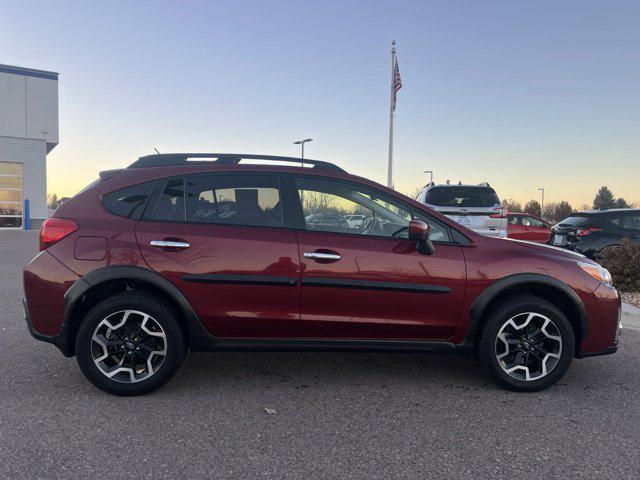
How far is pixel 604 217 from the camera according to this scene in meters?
9.41

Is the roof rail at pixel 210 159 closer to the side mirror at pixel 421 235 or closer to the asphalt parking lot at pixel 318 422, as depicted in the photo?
the side mirror at pixel 421 235

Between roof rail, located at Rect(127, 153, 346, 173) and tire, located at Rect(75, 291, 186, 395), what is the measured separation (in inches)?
42.0

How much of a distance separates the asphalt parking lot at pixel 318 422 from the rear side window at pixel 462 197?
493cm

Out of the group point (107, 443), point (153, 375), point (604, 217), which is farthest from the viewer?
point (604, 217)

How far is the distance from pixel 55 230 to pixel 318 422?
2.28m

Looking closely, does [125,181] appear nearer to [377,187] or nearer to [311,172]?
[311,172]

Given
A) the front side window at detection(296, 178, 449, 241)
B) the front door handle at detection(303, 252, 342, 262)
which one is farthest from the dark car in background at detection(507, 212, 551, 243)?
the front door handle at detection(303, 252, 342, 262)

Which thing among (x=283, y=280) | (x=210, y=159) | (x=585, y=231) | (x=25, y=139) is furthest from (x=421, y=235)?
(x=25, y=139)

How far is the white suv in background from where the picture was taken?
29.0 ft

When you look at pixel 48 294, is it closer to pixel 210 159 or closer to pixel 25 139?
pixel 210 159

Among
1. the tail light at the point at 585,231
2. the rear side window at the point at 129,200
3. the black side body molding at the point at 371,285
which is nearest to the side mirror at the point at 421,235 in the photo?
the black side body molding at the point at 371,285

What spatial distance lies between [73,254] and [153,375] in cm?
103

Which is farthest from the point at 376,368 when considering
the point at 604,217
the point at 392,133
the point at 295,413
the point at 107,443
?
the point at 392,133

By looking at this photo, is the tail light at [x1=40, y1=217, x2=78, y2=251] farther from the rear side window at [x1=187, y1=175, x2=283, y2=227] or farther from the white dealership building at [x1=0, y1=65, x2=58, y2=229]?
the white dealership building at [x1=0, y1=65, x2=58, y2=229]
